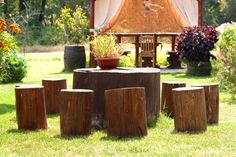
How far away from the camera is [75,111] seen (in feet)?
20.4

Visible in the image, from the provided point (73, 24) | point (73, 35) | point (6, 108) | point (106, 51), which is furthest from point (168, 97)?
point (73, 35)

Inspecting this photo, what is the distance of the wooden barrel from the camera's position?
1706 centimetres

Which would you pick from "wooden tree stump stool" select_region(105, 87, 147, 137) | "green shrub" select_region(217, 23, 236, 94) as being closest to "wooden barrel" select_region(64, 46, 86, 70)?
"green shrub" select_region(217, 23, 236, 94)

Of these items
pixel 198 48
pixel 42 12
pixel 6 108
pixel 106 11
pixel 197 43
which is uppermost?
pixel 42 12

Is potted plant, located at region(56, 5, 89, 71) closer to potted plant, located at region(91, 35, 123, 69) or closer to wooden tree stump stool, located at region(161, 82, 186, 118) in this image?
wooden tree stump stool, located at region(161, 82, 186, 118)

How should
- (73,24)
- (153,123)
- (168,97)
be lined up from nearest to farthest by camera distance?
(153,123) < (168,97) < (73,24)

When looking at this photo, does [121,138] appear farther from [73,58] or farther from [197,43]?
[73,58]

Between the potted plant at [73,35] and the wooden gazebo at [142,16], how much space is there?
0.51m

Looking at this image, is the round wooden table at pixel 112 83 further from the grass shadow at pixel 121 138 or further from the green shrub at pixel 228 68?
the green shrub at pixel 228 68

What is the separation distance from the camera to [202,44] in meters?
14.3

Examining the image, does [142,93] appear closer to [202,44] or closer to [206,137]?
[206,137]

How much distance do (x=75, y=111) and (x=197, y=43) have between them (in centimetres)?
864

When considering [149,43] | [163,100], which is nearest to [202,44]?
[149,43]

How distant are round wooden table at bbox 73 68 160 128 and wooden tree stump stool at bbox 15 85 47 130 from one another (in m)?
0.62
